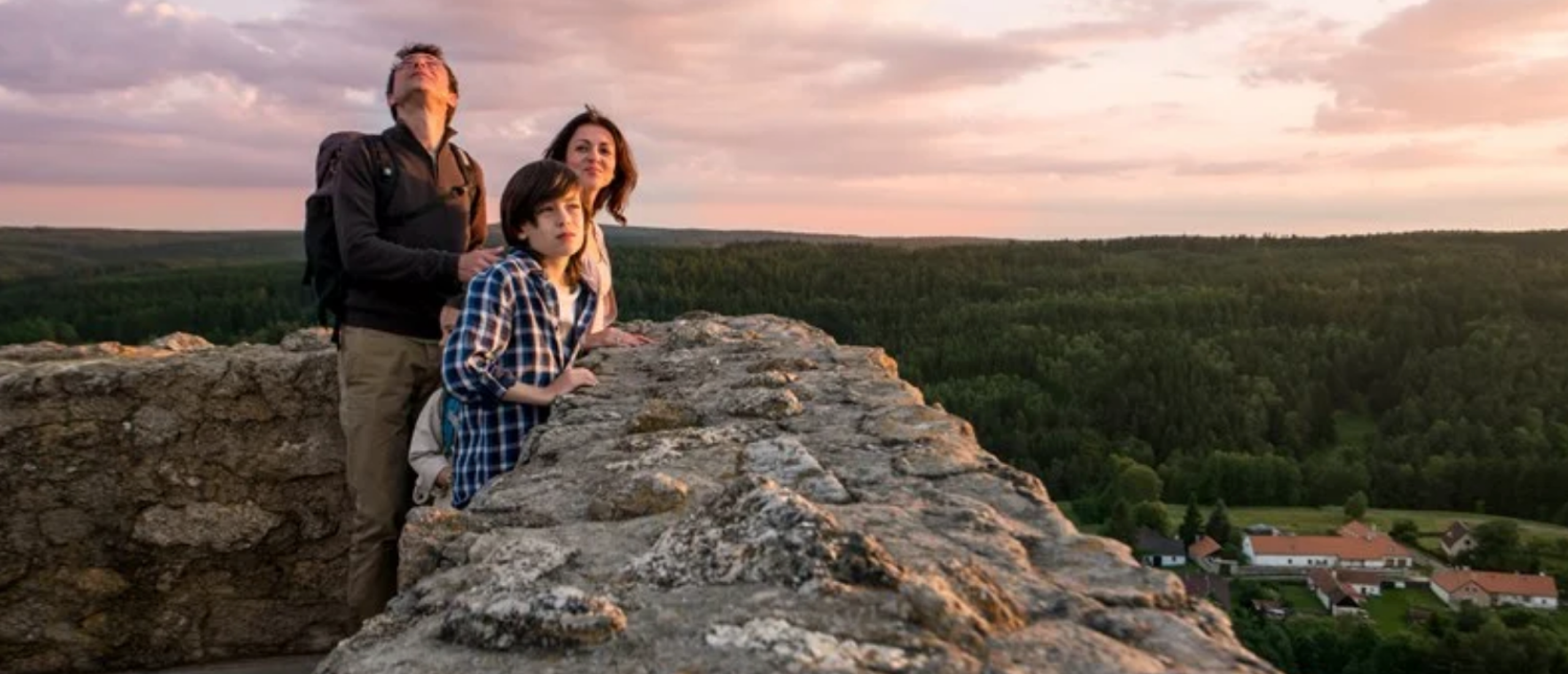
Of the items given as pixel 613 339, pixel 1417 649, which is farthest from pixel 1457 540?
pixel 613 339

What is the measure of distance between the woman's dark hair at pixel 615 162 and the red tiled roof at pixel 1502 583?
5157 cm

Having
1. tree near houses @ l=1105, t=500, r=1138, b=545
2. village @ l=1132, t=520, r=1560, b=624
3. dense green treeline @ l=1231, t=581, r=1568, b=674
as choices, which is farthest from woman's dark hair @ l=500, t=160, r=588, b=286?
tree near houses @ l=1105, t=500, r=1138, b=545

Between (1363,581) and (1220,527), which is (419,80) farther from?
(1220,527)

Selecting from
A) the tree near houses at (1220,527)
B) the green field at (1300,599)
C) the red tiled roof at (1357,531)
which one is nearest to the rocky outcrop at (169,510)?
the green field at (1300,599)

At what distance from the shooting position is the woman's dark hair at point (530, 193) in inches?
134

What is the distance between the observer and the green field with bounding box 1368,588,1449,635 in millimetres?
44156

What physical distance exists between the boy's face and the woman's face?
1.04 metres

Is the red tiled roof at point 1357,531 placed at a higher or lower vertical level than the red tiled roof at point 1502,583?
higher

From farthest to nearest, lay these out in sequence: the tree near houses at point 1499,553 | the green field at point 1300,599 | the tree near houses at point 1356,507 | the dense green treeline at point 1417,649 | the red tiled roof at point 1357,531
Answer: the tree near houses at point 1356,507 < the red tiled roof at point 1357,531 < the tree near houses at point 1499,553 < the green field at point 1300,599 < the dense green treeline at point 1417,649

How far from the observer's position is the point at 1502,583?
1827 inches

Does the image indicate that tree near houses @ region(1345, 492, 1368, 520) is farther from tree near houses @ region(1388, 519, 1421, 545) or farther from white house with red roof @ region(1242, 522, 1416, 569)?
white house with red roof @ region(1242, 522, 1416, 569)

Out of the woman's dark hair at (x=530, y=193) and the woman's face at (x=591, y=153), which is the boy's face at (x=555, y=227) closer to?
the woman's dark hair at (x=530, y=193)

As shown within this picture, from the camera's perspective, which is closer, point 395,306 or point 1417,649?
point 395,306

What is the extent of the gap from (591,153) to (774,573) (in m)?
2.88
